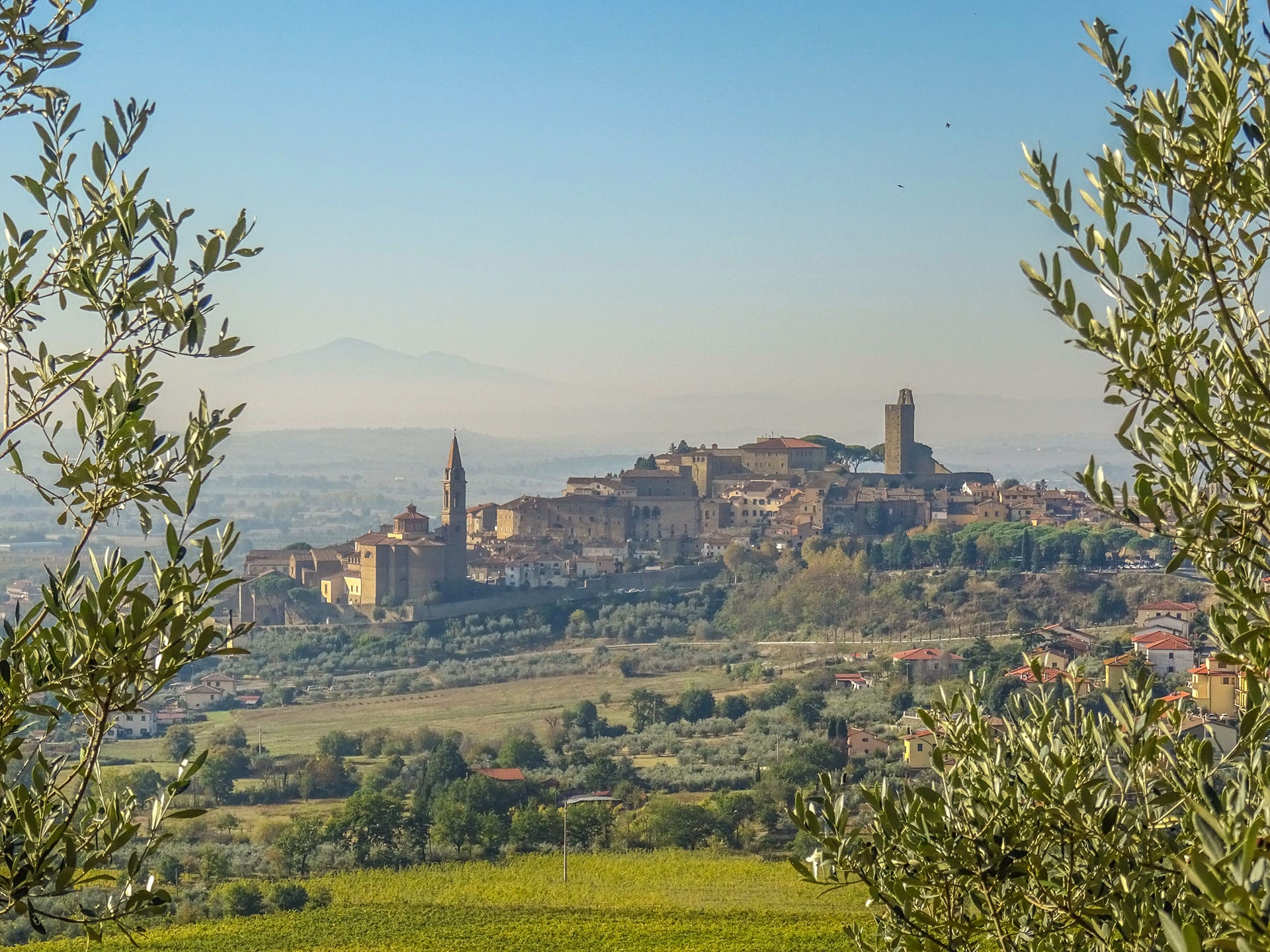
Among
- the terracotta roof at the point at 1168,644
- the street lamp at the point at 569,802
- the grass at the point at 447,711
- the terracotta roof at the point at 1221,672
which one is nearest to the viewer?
the terracotta roof at the point at 1221,672

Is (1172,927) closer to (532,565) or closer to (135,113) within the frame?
(135,113)

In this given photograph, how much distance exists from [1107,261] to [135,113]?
1.63 m

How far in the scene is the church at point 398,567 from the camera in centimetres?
3575

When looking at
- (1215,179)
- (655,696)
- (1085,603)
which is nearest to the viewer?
(1215,179)

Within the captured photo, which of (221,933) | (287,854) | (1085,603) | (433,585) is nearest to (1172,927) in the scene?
(221,933)

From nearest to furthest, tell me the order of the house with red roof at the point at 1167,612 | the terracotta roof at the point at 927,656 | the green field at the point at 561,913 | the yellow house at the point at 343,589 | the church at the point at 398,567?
1. the green field at the point at 561,913
2. the terracotta roof at the point at 927,656
3. the house with red roof at the point at 1167,612
4. the church at the point at 398,567
5. the yellow house at the point at 343,589

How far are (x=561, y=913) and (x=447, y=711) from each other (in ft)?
44.6

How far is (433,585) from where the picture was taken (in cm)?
3612

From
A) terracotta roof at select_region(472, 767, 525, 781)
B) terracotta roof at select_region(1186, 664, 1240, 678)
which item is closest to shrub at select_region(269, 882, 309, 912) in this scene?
terracotta roof at select_region(472, 767, 525, 781)

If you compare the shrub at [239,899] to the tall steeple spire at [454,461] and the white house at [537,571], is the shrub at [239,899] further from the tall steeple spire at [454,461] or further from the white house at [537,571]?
the tall steeple spire at [454,461]

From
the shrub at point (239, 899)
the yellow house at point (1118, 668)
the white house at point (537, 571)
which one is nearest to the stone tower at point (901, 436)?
the white house at point (537, 571)

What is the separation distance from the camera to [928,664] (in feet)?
86.1

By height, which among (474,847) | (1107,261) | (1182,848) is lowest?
(474,847)

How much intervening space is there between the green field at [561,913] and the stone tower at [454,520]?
1946 cm
